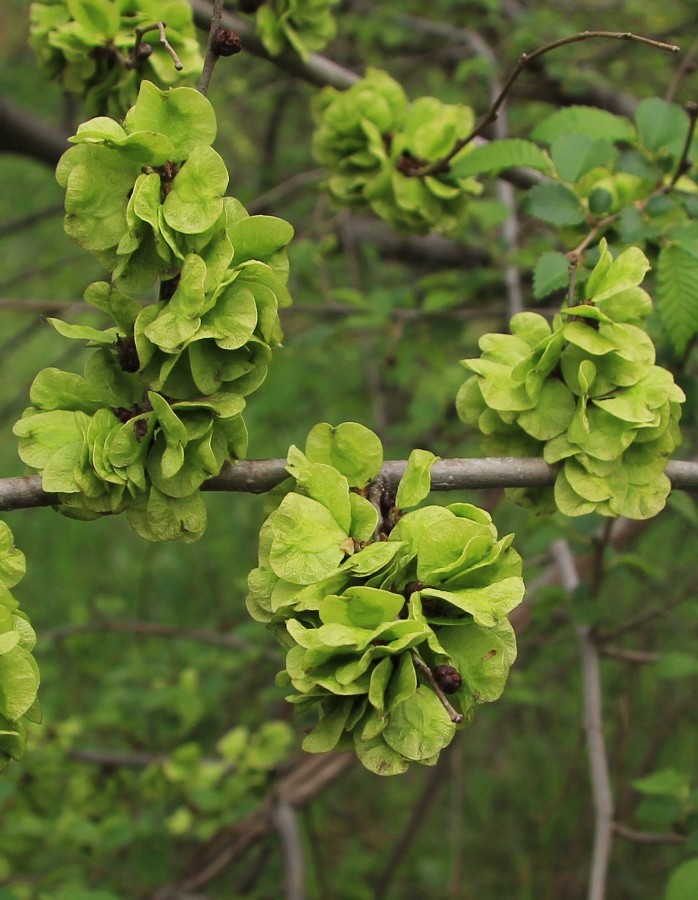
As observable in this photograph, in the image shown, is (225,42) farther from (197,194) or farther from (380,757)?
(380,757)

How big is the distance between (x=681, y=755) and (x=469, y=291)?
79.9 inches

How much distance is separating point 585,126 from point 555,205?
0.25m

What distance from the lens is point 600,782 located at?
5.43 ft

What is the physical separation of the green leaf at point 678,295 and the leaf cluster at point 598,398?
31cm

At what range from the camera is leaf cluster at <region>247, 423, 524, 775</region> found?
896mm

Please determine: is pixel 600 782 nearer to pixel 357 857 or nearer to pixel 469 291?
pixel 469 291

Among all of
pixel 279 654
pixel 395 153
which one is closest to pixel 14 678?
pixel 395 153

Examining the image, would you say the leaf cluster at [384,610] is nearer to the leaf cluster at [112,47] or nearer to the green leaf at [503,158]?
the green leaf at [503,158]

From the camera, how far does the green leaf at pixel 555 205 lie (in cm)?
152

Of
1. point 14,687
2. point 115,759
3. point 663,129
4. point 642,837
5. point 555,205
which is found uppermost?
point 663,129

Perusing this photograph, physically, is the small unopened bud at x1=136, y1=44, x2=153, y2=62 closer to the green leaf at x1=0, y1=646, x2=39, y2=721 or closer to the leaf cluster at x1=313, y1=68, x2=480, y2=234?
the leaf cluster at x1=313, y1=68, x2=480, y2=234

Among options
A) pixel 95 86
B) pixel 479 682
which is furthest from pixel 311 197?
pixel 479 682

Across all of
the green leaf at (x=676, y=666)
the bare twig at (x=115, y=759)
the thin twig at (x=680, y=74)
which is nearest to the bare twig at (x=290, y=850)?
the bare twig at (x=115, y=759)

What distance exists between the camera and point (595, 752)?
1718 millimetres
